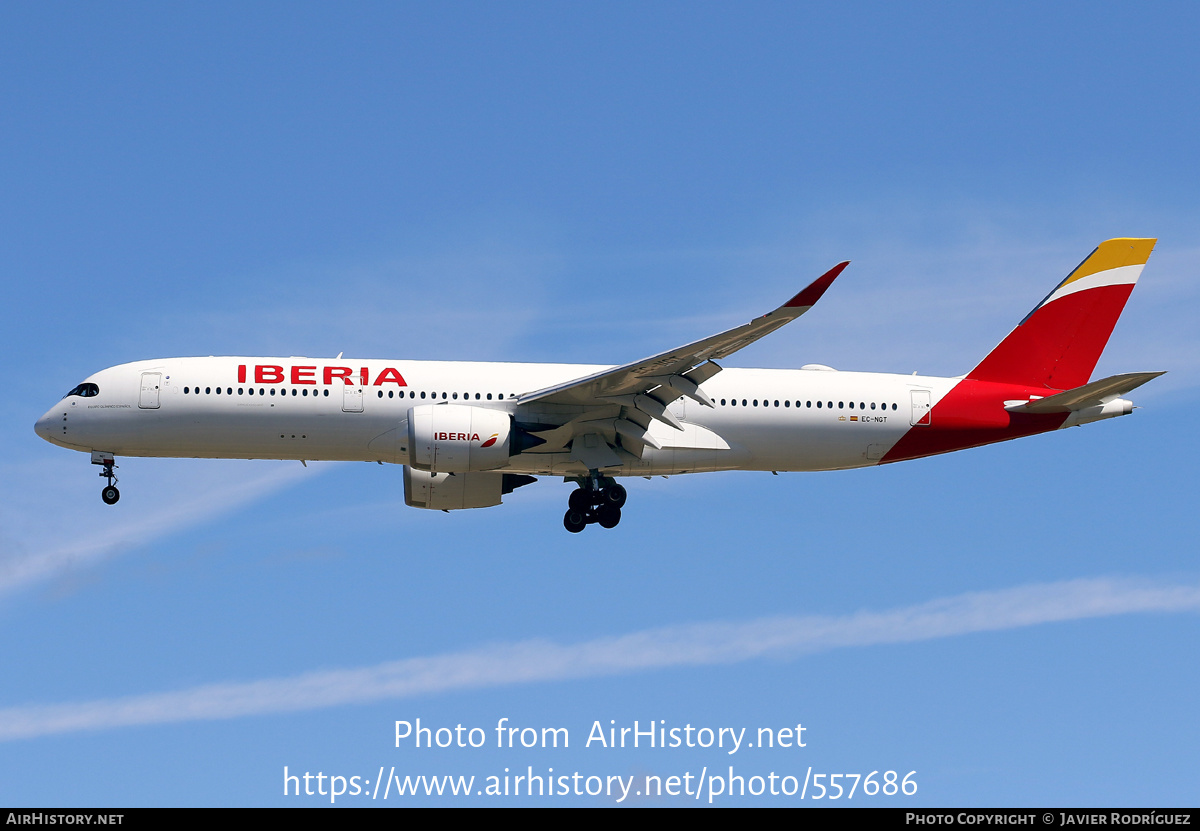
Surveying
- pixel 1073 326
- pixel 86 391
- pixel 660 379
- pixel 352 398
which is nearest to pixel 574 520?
pixel 660 379

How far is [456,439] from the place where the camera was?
104 ft

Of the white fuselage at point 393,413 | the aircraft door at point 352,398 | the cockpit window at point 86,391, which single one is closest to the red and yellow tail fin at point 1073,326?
the white fuselage at point 393,413

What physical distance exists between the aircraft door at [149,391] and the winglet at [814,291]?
15.2m

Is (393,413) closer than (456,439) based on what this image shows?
No

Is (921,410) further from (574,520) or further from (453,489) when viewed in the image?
(453,489)

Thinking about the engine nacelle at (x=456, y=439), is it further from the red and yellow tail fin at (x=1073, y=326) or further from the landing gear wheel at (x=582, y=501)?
the red and yellow tail fin at (x=1073, y=326)

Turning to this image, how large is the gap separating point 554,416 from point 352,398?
188 inches

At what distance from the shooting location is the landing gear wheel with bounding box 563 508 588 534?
113 ft

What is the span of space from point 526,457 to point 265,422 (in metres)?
6.18

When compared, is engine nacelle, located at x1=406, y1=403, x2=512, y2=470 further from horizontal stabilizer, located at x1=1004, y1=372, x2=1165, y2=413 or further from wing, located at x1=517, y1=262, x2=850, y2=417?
horizontal stabilizer, located at x1=1004, y1=372, x2=1165, y2=413

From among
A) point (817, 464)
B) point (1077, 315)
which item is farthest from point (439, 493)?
point (1077, 315)

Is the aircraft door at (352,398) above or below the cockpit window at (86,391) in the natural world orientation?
below

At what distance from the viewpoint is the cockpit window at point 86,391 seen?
33188 millimetres

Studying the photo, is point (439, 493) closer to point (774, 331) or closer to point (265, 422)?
point (265, 422)
